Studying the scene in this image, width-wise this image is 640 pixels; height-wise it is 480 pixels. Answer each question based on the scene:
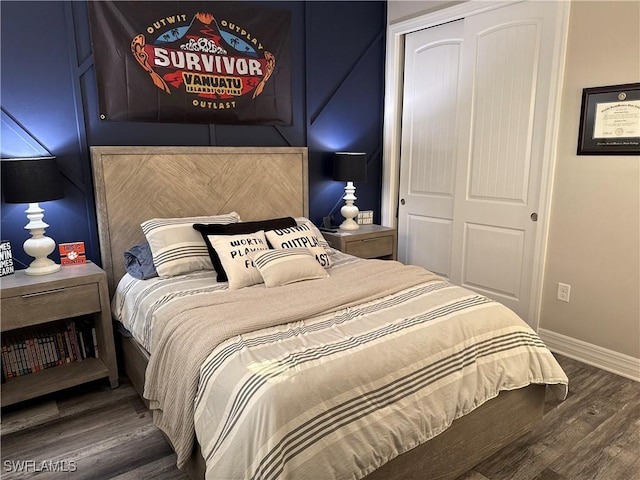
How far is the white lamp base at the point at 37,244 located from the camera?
238 cm

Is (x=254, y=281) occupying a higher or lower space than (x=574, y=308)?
higher

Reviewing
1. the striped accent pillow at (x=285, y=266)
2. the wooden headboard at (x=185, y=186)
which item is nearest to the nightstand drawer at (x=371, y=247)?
the wooden headboard at (x=185, y=186)

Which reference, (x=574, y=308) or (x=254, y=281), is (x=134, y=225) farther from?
(x=574, y=308)

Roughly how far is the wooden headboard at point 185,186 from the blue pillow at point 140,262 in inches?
6.0

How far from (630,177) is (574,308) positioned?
3.00 feet

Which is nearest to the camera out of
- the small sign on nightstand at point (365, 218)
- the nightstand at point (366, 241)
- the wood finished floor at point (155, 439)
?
the wood finished floor at point (155, 439)

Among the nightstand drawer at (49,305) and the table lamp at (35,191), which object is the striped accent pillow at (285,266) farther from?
the table lamp at (35,191)

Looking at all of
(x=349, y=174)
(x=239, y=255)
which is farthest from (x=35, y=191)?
(x=349, y=174)

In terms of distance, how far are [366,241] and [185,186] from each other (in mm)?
1495

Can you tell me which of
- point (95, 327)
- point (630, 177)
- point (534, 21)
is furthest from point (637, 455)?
point (95, 327)

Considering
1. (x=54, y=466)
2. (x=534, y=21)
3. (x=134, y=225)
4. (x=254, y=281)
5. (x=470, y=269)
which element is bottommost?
(x=54, y=466)

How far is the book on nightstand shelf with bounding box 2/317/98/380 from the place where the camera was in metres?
2.46

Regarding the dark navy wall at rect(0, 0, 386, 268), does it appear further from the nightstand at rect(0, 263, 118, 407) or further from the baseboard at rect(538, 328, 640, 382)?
the baseboard at rect(538, 328, 640, 382)

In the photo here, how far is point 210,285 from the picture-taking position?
93.4 inches
